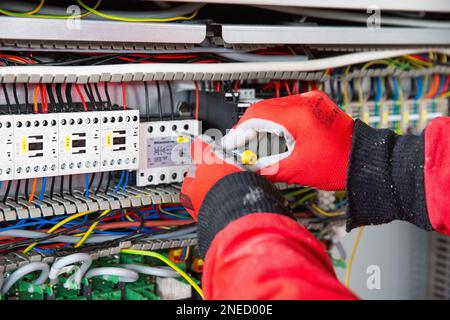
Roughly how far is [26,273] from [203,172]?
44 cm

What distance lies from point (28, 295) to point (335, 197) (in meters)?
0.86

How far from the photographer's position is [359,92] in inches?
69.1

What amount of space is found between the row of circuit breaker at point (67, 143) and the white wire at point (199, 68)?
0.09 metres

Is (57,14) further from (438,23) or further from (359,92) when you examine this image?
(438,23)

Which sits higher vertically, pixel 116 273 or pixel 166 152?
pixel 166 152

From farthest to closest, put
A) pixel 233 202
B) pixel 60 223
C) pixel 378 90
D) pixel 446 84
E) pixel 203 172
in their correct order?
pixel 446 84
pixel 378 90
pixel 60 223
pixel 203 172
pixel 233 202

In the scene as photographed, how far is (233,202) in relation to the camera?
0.94 m

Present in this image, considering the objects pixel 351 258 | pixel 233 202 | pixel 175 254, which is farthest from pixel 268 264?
pixel 351 258

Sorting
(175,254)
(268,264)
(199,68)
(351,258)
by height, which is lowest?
(351,258)

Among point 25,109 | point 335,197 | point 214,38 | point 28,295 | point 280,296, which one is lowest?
point 28,295

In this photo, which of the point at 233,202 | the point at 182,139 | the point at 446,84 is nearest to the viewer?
the point at 233,202

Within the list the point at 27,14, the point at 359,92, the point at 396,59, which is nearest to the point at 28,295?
the point at 27,14

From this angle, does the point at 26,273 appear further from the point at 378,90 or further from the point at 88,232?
the point at 378,90

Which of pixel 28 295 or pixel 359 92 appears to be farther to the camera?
pixel 359 92
